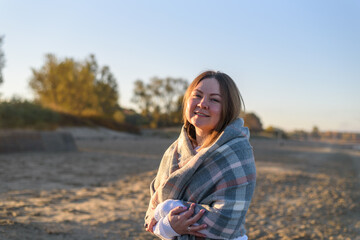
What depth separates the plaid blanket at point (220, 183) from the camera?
5.05ft

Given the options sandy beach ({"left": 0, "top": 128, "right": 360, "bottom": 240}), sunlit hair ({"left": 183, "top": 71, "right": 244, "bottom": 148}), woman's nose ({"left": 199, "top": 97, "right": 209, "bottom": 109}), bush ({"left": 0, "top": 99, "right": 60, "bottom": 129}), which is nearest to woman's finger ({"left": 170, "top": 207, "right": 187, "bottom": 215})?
sunlit hair ({"left": 183, "top": 71, "right": 244, "bottom": 148})

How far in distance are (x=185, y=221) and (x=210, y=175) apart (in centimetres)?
24

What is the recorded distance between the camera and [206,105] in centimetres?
166

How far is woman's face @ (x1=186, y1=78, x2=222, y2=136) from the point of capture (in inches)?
65.7

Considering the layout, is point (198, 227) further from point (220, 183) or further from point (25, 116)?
point (25, 116)

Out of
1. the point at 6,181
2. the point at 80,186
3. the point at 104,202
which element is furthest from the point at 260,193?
the point at 6,181

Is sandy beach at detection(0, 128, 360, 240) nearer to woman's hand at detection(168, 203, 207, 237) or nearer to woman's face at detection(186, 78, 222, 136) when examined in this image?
woman's hand at detection(168, 203, 207, 237)

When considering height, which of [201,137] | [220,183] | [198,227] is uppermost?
[201,137]

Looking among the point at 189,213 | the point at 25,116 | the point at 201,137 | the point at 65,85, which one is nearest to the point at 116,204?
the point at 201,137

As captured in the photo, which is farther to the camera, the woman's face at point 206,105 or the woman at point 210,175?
the woman's face at point 206,105

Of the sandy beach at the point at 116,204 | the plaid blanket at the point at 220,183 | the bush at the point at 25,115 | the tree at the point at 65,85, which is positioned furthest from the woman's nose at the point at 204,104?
the tree at the point at 65,85

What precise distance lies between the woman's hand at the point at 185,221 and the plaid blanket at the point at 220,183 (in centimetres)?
3

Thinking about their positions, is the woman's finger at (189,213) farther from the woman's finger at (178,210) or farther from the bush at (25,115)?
the bush at (25,115)

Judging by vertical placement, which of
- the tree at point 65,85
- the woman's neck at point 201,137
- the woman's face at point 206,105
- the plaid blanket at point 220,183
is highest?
the tree at point 65,85
